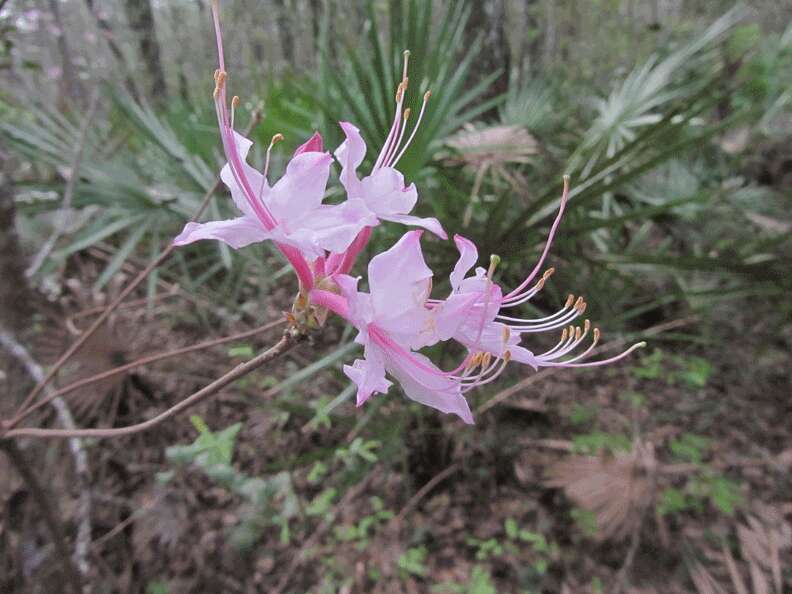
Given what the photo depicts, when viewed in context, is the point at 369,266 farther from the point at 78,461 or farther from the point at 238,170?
the point at 78,461

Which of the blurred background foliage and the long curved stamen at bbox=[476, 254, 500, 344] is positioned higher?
the long curved stamen at bbox=[476, 254, 500, 344]

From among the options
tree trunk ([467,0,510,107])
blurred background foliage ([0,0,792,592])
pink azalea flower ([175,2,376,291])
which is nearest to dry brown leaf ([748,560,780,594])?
blurred background foliage ([0,0,792,592])

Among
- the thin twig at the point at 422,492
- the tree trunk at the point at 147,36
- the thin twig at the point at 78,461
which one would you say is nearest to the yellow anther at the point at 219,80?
the thin twig at the point at 78,461

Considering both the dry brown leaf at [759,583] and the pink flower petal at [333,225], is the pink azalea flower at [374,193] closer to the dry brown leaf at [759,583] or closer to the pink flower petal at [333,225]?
the pink flower petal at [333,225]

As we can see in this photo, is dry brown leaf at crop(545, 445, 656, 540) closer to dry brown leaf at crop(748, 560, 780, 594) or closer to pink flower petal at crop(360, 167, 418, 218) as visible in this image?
dry brown leaf at crop(748, 560, 780, 594)

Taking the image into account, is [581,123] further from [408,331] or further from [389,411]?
[408,331]
